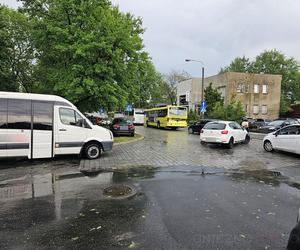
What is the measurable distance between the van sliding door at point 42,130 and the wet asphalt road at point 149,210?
1.45 m

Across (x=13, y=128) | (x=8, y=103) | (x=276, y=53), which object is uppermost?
(x=276, y=53)

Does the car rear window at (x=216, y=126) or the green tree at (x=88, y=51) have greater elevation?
the green tree at (x=88, y=51)

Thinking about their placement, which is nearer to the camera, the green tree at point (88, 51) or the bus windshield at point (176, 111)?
the green tree at point (88, 51)

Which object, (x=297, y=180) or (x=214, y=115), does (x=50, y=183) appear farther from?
(x=214, y=115)

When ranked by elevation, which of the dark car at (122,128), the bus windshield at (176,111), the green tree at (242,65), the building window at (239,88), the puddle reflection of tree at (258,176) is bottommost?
the puddle reflection of tree at (258,176)

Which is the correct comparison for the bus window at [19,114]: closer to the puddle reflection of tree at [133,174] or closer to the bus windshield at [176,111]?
the puddle reflection of tree at [133,174]

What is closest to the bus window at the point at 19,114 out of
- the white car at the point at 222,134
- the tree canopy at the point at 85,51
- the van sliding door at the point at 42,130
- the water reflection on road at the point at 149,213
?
the van sliding door at the point at 42,130

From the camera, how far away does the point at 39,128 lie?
10102mm

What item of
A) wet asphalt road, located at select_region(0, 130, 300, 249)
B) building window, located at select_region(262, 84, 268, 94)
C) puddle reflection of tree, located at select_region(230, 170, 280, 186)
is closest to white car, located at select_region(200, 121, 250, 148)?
puddle reflection of tree, located at select_region(230, 170, 280, 186)

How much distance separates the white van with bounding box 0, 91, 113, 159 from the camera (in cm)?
970

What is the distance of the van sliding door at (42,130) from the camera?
10047mm

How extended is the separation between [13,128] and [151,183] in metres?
5.87

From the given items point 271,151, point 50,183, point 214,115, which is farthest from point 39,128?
point 214,115

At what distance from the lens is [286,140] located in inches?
516
